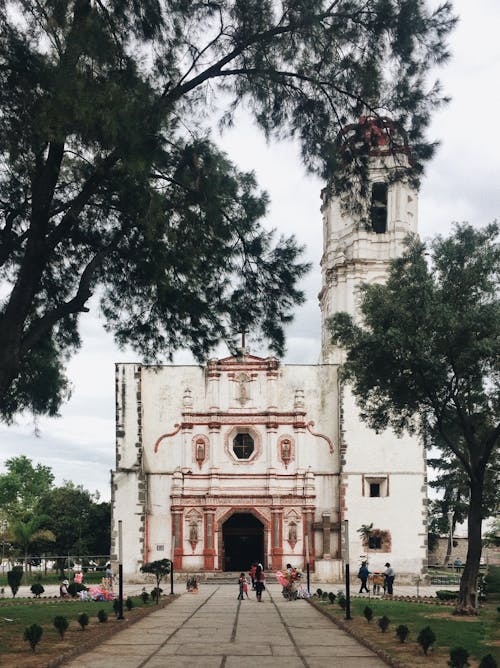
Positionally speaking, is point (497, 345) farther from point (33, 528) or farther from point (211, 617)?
point (33, 528)

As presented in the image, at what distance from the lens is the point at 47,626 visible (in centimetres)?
1830

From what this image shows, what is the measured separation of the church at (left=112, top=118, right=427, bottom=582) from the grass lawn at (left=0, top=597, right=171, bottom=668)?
45.1 feet

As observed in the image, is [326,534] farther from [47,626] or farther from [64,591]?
[47,626]

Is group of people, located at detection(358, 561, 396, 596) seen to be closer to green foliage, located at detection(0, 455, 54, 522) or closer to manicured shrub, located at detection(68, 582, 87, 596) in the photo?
manicured shrub, located at detection(68, 582, 87, 596)

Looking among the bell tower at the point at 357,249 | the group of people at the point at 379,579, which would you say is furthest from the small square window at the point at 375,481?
the group of people at the point at 379,579

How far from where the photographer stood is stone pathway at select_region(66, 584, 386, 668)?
13656 mm

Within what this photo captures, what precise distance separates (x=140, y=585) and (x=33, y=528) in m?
8.37

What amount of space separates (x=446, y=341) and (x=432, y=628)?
7.14m

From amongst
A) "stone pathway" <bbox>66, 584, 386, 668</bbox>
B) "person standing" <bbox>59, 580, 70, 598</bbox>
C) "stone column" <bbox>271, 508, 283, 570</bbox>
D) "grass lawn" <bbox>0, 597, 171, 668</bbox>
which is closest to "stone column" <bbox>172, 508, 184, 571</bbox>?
"stone column" <bbox>271, 508, 283, 570</bbox>

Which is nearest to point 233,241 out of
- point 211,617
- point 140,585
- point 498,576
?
point 498,576

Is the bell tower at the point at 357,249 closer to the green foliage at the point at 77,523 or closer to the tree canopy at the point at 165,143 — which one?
the green foliage at the point at 77,523

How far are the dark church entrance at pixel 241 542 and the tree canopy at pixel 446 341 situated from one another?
20574 mm

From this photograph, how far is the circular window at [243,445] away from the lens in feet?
144

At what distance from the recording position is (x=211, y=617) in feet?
70.5
